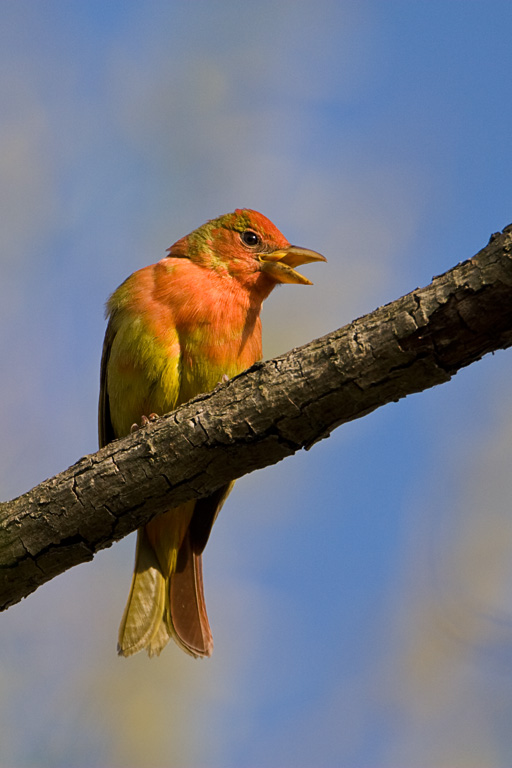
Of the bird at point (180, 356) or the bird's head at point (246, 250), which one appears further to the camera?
the bird's head at point (246, 250)

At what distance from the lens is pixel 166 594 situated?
Answer: 4.98m

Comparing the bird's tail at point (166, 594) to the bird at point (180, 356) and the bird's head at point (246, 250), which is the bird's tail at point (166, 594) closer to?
the bird at point (180, 356)

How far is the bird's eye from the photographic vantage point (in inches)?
213

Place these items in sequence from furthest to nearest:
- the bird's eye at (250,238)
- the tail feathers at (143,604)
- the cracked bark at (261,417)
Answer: the bird's eye at (250,238), the tail feathers at (143,604), the cracked bark at (261,417)

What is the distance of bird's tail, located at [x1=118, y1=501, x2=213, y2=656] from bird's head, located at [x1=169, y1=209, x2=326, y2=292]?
1.49 m

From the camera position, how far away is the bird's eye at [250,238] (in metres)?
5.41

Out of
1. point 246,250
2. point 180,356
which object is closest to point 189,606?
point 180,356

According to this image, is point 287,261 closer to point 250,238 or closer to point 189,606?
point 250,238

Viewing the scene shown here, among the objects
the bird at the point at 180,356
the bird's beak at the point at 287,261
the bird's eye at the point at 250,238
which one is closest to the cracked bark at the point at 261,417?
the bird at the point at 180,356

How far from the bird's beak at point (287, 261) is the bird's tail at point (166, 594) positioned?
1498 mm

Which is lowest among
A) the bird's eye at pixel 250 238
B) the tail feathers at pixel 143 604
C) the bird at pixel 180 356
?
the tail feathers at pixel 143 604

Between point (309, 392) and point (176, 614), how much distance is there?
97.9 inches

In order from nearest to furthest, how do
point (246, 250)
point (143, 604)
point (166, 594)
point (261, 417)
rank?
point (261, 417) → point (143, 604) → point (166, 594) → point (246, 250)

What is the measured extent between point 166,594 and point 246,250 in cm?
219
